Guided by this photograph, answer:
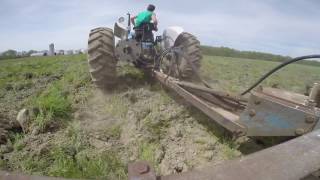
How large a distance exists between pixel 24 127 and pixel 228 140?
2.33 metres

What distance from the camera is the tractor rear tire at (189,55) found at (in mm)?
5309

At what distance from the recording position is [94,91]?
17.4 feet

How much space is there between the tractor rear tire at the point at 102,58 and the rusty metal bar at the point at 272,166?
4118 millimetres

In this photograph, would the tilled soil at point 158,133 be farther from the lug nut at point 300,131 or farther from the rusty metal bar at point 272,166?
the rusty metal bar at point 272,166

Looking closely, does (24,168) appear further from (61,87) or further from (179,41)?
(179,41)

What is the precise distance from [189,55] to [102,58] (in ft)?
4.86

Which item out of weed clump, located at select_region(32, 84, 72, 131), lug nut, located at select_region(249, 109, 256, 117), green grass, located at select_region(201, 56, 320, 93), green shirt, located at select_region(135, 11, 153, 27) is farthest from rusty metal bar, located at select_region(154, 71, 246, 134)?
green grass, located at select_region(201, 56, 320, 93)

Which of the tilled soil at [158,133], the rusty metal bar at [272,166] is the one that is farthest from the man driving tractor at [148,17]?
the rusty metal bar at [272,166]

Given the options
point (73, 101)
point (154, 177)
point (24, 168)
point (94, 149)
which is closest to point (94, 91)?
point (73, 101)

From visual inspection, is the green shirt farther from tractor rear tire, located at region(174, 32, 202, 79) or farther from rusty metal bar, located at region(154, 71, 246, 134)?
rusty metal bar, located at region(154, 71, 246, 134)

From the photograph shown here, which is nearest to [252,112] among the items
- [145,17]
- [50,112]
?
[50,112]

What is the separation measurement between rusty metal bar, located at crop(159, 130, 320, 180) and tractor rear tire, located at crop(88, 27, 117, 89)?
4118mm

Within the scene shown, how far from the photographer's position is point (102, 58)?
508cm

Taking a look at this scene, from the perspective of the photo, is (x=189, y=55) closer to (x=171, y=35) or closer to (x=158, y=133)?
(x=171, y=35)
